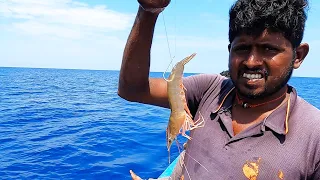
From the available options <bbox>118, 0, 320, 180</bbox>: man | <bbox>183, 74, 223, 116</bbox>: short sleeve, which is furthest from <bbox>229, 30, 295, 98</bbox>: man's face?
<bbox>183, 74, 223, 116</bbox>: short sleeve

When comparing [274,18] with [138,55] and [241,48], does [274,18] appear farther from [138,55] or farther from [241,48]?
[138,55]

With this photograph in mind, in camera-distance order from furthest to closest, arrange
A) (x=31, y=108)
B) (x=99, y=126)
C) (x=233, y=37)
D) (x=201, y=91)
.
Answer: (x=31, y=108) < (x=99, y=126) < (x=201, y=91) < (x=233, y=37)

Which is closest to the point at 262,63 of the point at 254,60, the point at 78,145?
the point at 254,60

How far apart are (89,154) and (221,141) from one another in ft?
29.4

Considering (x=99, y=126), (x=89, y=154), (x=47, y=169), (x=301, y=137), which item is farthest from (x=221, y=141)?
(x=99, y=126)

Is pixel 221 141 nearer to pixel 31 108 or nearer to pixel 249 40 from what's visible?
pixel 249 40

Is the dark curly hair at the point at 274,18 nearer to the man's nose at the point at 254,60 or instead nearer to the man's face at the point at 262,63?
the man's face at the point at 262,63

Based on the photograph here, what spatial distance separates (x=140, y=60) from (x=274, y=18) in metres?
1.04

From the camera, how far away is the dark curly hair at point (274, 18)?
2.19 metres

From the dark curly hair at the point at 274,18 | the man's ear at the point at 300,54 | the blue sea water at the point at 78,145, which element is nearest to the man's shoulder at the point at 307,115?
the man's ear at the point at 300,54

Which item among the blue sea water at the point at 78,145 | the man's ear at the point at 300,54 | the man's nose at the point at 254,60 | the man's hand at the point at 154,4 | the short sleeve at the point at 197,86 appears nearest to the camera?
the man's hand at the point at 154,4

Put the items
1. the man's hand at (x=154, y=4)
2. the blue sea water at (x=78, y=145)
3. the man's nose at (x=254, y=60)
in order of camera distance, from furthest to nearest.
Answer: the blue sea water at (x=78, y=145), the man's nose at (x=254, y=60), the man's hand at (x=154, y=4)

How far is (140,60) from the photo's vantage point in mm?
2244

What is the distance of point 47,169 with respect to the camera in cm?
909
